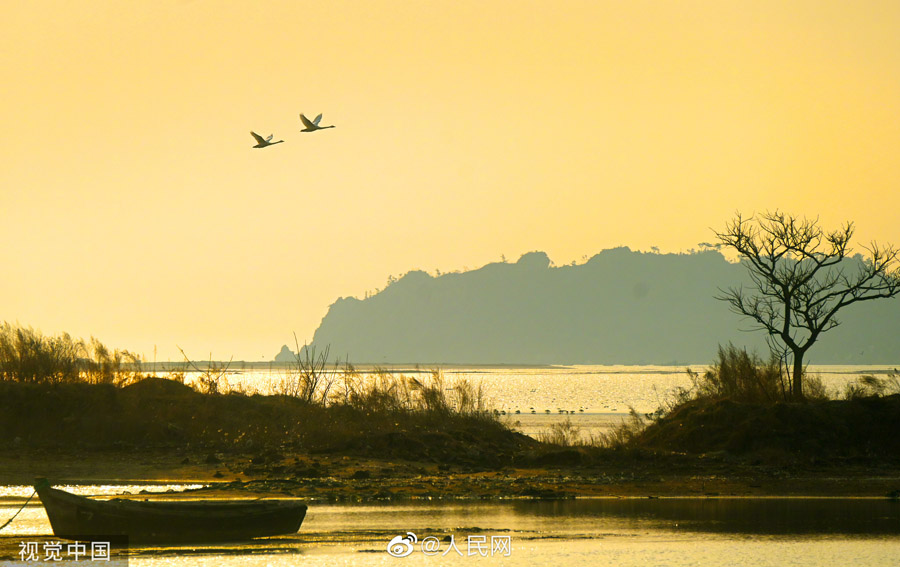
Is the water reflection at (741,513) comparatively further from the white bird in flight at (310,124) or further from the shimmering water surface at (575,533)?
the white bird in flight at (310,124)

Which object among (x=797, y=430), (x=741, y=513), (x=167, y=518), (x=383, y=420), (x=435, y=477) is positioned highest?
(x=383, y=420)

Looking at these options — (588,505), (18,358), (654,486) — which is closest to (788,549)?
(588,505)

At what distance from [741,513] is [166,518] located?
1277 centimetres

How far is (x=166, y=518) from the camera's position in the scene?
19.7 metres

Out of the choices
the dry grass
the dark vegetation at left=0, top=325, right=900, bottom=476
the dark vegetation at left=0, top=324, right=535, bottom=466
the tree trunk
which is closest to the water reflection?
the dark vegetation at left=0, top=325, right=900, bottom=476

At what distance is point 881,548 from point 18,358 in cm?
2972

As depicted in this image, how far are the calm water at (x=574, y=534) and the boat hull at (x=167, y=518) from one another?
0.33 m

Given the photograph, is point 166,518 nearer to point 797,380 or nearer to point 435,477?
point 435,477

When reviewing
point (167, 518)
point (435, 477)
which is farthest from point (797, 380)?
point (167, 518)

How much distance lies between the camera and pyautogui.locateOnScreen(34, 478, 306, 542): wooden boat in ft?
63.6

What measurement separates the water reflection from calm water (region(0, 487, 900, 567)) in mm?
23

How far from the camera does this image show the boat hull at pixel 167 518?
1941cm

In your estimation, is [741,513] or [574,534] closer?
[574,534]

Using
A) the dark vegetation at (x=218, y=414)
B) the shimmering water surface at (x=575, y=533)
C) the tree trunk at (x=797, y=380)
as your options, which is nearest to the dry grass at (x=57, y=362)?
the dark vegetation at (x=218, y=414)
